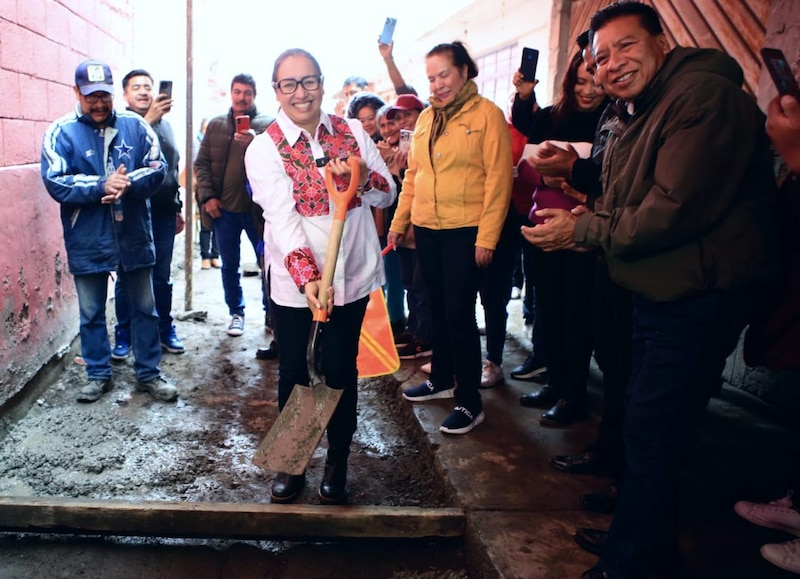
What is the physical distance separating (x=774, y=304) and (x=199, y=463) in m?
2.70

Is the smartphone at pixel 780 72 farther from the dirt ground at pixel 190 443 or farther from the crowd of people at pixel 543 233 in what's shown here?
the dirt ground at pixel 190 443

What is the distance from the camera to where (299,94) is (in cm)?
236

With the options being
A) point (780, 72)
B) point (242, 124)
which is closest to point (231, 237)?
point (242, 124)

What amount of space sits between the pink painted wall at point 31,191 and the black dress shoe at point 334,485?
200 cm

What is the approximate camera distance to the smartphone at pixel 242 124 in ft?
15.9

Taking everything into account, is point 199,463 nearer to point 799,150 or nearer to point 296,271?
point 296,271

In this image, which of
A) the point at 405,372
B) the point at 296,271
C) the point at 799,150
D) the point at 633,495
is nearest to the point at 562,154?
the point at 799,150

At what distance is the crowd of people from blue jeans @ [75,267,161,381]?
1 centimetres

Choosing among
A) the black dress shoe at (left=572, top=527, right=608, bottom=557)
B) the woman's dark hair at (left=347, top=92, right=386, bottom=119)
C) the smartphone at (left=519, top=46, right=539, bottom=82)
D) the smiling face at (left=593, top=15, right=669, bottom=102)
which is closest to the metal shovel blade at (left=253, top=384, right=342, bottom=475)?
the black dress shoe at (left=572, top=527, right=608, bottom=557)

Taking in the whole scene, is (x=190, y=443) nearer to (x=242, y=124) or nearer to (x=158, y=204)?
(x=158, y=204)

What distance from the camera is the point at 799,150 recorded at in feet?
6.54

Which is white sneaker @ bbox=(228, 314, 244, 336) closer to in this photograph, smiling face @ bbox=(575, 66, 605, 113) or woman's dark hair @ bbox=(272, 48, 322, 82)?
woman's dark hair @ bbox=(272, 48, 322, 82)

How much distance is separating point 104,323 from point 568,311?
112 inches

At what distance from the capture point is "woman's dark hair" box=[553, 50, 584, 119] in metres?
3.05
